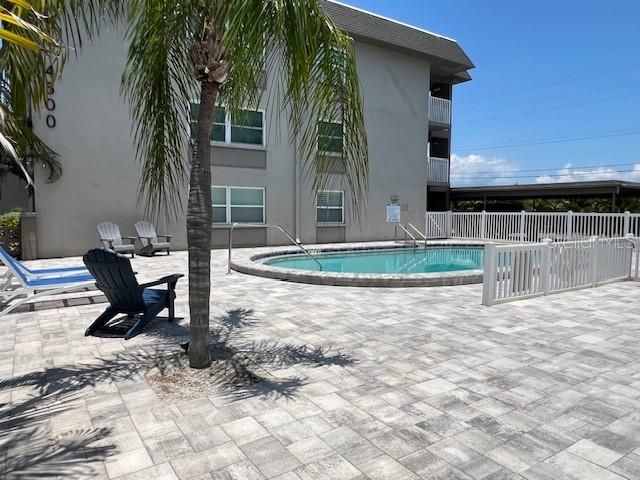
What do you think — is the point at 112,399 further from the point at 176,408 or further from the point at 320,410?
the point at 320,410

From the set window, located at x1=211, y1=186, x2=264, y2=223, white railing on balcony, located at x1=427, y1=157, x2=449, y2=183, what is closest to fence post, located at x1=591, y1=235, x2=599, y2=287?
window, located at x1=211, y1=186, x2=264, y2=223

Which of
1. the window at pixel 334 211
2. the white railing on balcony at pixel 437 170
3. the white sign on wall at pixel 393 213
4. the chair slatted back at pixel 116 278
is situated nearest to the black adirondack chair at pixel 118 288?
the chair slatted back at pixel 116 278

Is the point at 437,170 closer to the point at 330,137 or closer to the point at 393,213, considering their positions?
the point at 393,213

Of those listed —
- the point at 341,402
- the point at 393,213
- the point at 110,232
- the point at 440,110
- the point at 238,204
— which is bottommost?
the point at 341,402

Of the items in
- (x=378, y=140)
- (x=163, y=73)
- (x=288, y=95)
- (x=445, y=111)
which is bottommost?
(x=288, y=95)

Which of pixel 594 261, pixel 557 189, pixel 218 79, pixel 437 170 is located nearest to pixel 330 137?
pixel 218 79

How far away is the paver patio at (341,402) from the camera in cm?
256

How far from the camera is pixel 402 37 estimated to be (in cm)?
1880

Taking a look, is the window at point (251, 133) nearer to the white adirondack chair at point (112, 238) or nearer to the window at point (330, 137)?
the white adirondack chair at point (112, 238)

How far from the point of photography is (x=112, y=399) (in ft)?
11.1

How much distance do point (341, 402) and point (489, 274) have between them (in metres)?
4.19

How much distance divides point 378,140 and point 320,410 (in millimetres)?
16808

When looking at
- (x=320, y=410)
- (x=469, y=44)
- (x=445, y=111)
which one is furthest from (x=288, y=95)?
(x=469, y=44)

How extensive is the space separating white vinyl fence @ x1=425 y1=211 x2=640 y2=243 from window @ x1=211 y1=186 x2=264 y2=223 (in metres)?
8.71
